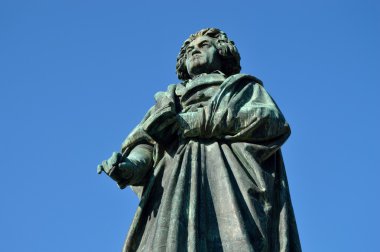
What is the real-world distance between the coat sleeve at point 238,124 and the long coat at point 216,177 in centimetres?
1

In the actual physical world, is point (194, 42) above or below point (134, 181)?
above

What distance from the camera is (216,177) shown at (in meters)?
11.6

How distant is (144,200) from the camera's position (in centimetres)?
1183

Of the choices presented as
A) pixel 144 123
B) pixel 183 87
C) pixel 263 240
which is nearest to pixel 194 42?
pixel 183 87

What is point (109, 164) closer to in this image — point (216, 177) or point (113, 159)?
point (113, 159)

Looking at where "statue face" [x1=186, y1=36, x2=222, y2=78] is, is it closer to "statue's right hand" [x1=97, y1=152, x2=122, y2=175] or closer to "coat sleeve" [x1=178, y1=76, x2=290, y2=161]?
"coat sleeve" [x1=178, y1=76, x2=290, y2=161]

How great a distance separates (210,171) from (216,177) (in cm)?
17

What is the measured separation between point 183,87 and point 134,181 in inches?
73.9

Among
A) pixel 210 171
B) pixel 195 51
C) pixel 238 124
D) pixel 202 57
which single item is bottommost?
pixel 210 171

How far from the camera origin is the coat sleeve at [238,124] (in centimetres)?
1194

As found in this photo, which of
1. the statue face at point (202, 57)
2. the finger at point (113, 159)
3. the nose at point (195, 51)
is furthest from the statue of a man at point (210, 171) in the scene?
the nose at point (195, 51)

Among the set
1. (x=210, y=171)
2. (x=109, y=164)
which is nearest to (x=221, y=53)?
(x=210, y=171)

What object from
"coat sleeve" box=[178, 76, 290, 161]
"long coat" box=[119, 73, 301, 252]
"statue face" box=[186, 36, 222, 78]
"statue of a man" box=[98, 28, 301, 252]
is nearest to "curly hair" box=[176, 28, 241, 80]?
"statue face" box=[186, 36, 222, 78]

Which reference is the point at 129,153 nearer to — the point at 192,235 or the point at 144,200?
the point at 144,200
